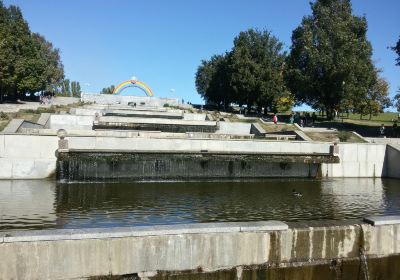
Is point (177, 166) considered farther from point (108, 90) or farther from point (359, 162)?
point (108, 90)


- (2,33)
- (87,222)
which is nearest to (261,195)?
(87,222)

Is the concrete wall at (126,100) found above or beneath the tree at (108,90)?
beneath

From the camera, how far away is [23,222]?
1087cm

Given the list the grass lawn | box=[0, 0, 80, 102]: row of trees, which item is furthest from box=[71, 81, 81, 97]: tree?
the grass lawn

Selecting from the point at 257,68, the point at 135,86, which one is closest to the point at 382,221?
the point at 257,68

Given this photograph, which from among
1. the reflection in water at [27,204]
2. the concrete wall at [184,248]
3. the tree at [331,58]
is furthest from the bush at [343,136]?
the concrete wall at [184,248]

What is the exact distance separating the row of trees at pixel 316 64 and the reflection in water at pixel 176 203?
24087mm

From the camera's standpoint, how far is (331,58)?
139 ft

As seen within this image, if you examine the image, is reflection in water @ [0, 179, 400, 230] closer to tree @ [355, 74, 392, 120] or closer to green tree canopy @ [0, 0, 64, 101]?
green tree canopy @ [0, 0, 64, 101]

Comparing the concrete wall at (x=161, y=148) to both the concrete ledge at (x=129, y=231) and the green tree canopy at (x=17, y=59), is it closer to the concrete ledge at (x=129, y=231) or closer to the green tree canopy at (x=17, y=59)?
the concrete ledge at (x=129, y=231)

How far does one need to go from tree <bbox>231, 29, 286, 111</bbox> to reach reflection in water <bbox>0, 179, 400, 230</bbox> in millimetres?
35699

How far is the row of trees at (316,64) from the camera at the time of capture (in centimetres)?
4234

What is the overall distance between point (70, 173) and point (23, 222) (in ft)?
29.8

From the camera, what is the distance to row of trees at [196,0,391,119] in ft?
139
